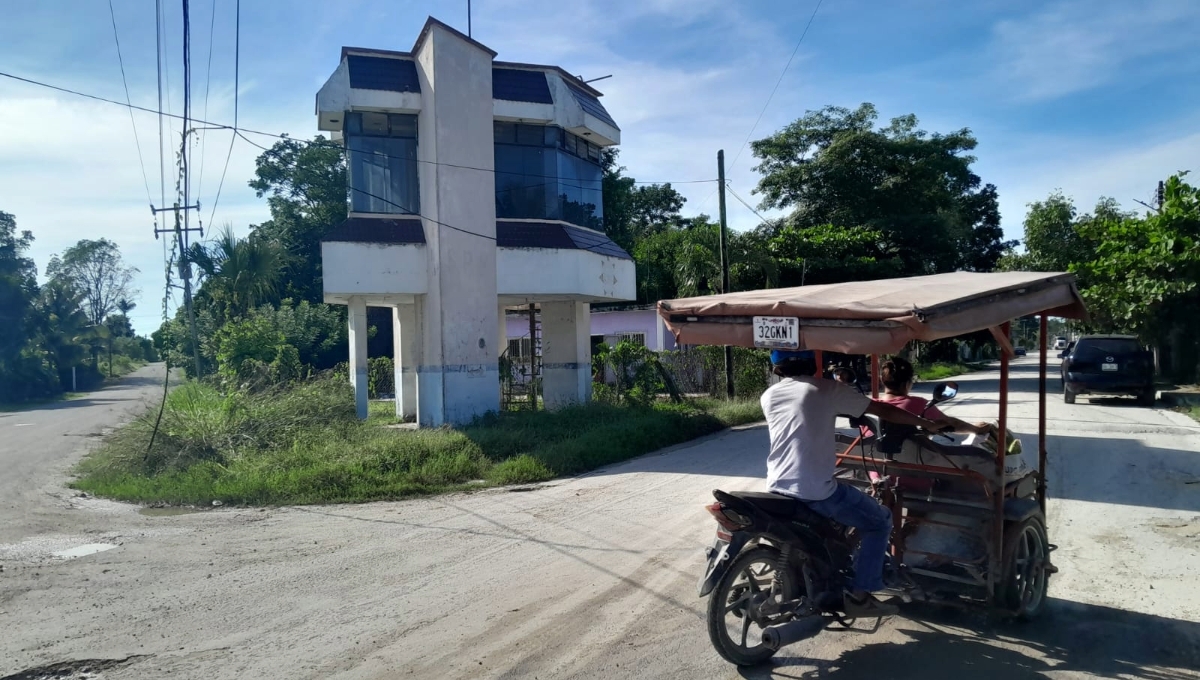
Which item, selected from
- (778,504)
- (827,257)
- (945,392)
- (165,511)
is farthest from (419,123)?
(827,257)

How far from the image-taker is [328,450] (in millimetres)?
Result: 12594

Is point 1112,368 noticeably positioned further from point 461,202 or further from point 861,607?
point 861,607

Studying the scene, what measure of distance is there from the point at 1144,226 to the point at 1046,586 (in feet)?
69.9

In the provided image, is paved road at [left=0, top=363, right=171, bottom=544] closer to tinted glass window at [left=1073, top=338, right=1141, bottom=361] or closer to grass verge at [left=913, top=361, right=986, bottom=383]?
tinted glass window at [left=1073, top=338, right=1141, bottom=361]

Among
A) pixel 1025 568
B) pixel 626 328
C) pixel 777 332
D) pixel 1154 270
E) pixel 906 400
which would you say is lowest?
pixel 1025 568

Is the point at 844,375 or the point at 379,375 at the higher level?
the point at 844,375

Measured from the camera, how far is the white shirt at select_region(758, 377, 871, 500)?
4.70 metres

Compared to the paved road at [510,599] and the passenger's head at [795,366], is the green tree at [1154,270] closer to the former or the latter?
the paved road at [510,599]

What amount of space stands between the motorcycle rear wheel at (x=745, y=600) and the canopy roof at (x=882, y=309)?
1.24m

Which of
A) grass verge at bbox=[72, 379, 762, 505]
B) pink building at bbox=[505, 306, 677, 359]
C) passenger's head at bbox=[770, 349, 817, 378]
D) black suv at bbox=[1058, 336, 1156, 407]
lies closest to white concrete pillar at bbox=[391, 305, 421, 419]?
grass verge at bbox=[72, 379, 762, 505]

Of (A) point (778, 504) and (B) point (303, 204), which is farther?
(B) point (303, 204)

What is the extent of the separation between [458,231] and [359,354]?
5.54 metres

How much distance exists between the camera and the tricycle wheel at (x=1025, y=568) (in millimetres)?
5125

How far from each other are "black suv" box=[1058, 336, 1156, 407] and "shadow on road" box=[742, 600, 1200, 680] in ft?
57.2
